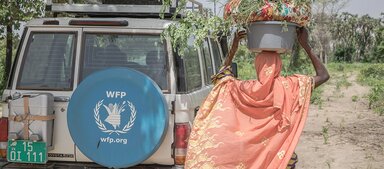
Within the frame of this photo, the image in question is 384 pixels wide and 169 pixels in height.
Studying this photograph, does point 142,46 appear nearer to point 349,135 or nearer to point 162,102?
point 162,102

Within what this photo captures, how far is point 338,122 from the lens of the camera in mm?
10953

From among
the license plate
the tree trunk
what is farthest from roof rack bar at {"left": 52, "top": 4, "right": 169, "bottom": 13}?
the tree trunk

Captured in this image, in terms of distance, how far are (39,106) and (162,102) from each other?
0.98 meters

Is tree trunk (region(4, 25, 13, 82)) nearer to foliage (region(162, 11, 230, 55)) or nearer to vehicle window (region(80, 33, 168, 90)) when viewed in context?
vehicle window (region(80, 33, 168, 90))

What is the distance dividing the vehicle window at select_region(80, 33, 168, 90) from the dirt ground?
131 inches

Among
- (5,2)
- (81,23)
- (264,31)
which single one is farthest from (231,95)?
(5,2)

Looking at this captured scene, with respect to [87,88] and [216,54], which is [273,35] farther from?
[216,54]

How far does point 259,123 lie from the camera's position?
3.33 meters

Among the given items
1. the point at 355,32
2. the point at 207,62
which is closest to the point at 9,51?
the point at 207,62

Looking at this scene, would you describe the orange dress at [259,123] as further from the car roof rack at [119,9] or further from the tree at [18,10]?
the tree at [18,10]

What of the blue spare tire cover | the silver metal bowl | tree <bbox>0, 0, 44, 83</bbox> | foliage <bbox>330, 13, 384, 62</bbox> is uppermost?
foliage <bbox>330, 13, 384, 62</bbox>

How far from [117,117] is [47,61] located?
2.96ft

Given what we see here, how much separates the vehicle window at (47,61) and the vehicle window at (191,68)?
0.94 m

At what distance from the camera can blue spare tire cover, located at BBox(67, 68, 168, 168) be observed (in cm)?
383
